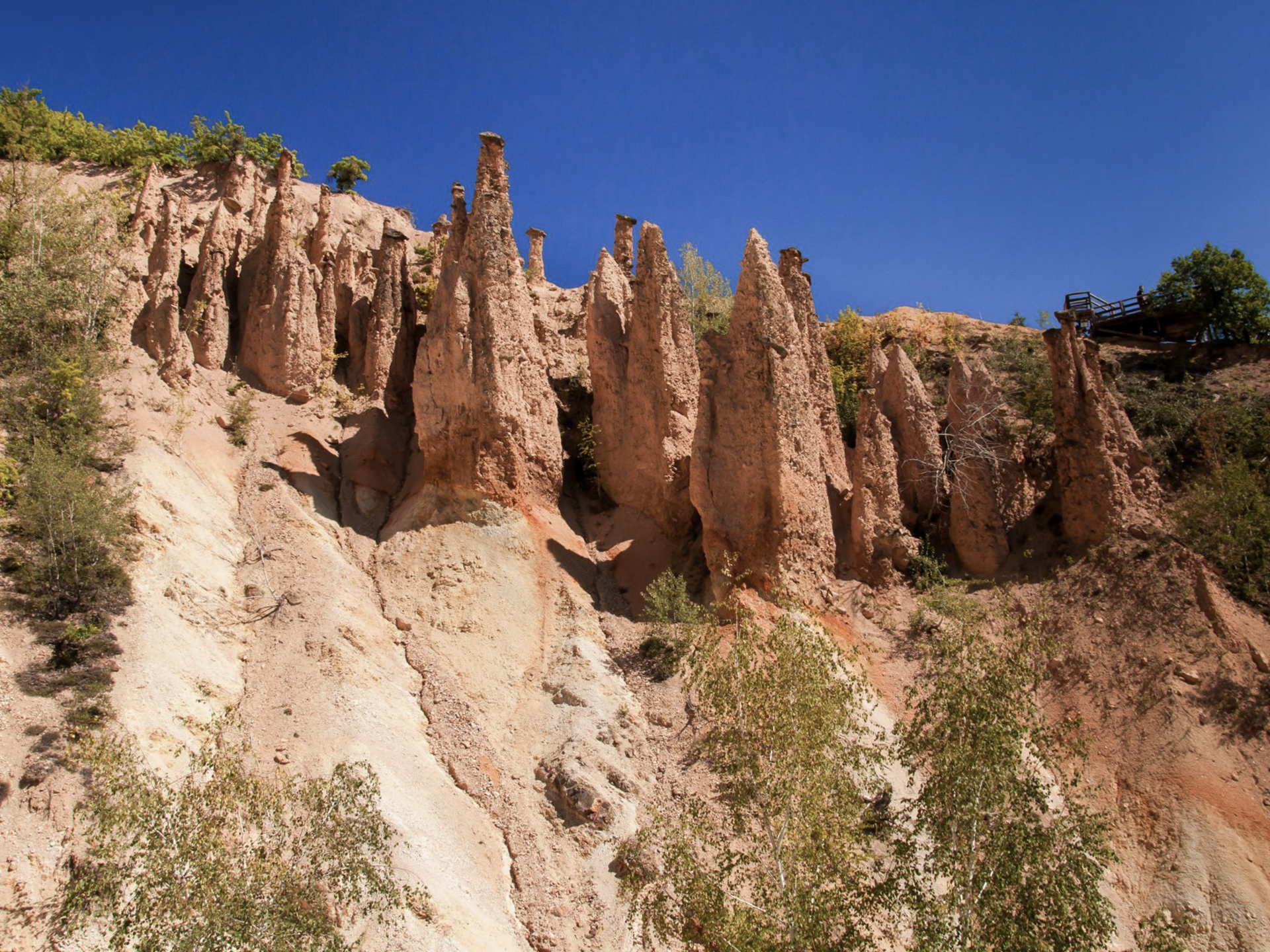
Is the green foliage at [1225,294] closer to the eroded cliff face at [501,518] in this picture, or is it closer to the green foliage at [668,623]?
the eroded cliff face at [501,518]

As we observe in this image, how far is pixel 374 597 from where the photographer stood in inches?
779

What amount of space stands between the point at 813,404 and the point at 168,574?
15.8m

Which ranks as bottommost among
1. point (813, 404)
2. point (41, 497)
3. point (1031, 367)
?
point (41, 497)

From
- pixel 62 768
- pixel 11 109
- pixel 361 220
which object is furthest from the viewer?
pixel 361 220

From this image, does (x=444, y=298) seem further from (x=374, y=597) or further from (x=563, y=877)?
(x=563, y=877)

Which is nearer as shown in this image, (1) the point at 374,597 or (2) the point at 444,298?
(1) the point at 374,597

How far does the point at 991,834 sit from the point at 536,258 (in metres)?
27.8

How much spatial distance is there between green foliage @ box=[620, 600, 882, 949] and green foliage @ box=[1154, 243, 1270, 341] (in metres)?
24.0

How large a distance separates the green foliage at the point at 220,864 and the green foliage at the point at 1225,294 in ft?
103

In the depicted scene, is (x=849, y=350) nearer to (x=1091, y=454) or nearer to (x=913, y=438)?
(x=913, y=438)

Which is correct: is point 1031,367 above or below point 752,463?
above

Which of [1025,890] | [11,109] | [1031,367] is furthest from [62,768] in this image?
[11,109]

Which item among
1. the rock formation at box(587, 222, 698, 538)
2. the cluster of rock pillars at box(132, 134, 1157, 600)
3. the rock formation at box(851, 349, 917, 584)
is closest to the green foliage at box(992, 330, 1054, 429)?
the cluster of rock pillars at box(132, 134, 1157, 600)

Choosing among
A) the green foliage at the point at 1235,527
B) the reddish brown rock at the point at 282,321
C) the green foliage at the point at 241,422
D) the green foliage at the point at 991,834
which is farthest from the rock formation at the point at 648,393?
the green foliage at the point at 1235,527
